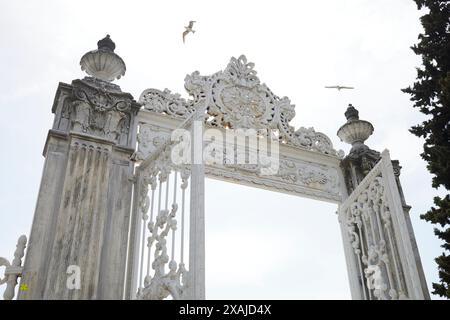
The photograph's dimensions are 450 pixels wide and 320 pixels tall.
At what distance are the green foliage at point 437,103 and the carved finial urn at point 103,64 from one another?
138 inches

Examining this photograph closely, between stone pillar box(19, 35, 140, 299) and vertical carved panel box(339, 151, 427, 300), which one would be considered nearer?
stone pillar box(19, 35, 140, 299)

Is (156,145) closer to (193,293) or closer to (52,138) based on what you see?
(52,138)

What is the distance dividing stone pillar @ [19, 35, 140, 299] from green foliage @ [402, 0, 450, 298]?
328 cm

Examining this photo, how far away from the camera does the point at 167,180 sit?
13.8ft

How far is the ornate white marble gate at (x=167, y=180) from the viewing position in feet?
12.4

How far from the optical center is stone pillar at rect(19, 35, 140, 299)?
3.81 meters

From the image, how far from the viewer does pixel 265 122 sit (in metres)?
5.69

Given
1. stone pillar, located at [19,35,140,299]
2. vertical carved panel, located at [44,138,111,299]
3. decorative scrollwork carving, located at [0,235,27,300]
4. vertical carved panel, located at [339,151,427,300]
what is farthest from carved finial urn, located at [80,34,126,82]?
vertical carved panel, located at [339,151,427,300]

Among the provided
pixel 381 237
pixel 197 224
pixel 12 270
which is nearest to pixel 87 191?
pixel 12 270

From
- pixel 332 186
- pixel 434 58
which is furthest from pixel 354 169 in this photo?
pixel 434 58

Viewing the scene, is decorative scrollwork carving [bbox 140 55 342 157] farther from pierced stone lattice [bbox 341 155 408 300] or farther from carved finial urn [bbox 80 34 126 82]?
pierced stone lattice [bbox 341 155 408 300]

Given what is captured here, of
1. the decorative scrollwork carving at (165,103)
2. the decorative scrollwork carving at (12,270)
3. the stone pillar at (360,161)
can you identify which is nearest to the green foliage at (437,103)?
the stone pillar at (360,161)

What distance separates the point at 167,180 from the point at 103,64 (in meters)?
1.55
